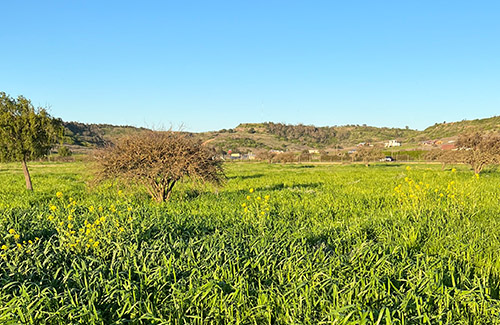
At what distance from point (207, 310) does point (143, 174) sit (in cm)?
872

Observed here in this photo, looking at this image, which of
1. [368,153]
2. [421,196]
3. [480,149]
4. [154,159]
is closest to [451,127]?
[368,153]

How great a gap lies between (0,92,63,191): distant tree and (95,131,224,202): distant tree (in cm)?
963

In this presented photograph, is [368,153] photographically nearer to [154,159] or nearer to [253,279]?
[154,159]

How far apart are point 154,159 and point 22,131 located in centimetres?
1215

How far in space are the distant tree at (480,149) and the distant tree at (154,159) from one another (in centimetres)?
2295

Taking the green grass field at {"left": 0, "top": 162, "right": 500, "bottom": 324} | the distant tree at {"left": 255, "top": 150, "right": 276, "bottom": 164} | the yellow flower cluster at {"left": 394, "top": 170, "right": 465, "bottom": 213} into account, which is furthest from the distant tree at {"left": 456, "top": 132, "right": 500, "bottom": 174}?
the distant tree at {"left": 255, "top": 150, "right": 276, "bottom": 164}

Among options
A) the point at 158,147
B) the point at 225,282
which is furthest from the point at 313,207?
the point at 225,282

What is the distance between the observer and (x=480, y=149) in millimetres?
24484

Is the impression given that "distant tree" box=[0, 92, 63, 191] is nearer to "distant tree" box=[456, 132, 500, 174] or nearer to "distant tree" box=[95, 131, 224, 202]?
"distant tree" box=[95, 131, 224, 202]

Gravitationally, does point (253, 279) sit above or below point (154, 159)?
below

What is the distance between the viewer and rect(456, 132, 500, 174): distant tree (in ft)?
77.6

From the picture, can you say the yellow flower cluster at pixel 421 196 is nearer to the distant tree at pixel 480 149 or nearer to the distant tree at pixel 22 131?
the distant tree at pixel 480 149

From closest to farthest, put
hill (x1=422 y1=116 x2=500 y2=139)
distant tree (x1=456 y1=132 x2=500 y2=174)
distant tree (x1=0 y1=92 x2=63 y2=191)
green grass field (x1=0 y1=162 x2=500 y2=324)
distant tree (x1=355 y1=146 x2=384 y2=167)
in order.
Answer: green grass field (x1=0 y1=162 x2=500 y2=324), distant tree (x1=0 y1=92 x2=63 y2=191), distant tree (x1=456 y1=132 x2=500 y2=174), distant tree (x1=355 y1=146 x2=384 y2=167), hill (x1=422 y1=116 x2=500 y2=139)

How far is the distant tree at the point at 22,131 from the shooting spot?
17703 mm
